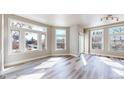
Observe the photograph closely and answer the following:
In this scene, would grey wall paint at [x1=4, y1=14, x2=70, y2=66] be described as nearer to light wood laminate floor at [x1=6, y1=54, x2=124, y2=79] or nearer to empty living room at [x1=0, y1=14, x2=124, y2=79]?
empty living room at [x1=0, y1=14, x2=124, y2=79]

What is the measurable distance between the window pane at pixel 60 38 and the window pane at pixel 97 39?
8.14ft

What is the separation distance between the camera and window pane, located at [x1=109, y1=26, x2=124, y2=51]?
807cm

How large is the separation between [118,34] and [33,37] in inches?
216

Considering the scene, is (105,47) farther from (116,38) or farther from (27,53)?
(27,53)

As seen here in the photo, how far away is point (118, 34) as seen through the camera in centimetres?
820

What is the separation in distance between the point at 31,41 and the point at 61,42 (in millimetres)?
2917

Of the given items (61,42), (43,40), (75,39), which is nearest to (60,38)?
(61,42)

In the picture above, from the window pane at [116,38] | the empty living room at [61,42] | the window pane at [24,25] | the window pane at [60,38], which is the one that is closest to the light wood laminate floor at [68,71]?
the empty living room at [61,42]

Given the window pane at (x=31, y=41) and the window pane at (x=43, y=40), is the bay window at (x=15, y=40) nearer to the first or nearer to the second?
the window pane at (x=31, y=41)

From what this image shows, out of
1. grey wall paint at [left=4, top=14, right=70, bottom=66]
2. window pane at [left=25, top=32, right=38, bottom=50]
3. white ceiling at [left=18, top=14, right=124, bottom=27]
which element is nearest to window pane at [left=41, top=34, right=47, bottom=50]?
grey wall paint at [left=4, top=14, right=70, bottom=66]

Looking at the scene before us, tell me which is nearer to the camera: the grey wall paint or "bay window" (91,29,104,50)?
the grey wall paint

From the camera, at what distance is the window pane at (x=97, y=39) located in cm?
952
